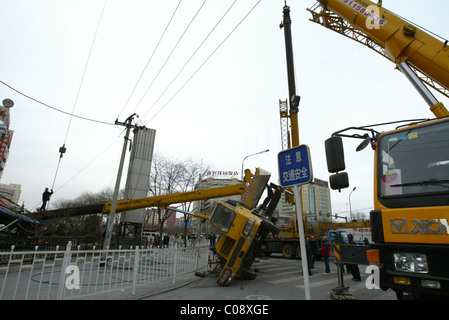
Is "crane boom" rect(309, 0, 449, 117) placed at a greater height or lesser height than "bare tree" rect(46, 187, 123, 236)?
greater

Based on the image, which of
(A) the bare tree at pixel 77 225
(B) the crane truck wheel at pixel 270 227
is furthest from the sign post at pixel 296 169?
(A) the bare tree at pixel 77 225

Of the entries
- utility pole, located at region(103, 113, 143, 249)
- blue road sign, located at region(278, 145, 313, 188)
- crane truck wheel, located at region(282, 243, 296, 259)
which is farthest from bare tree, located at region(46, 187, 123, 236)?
blue road sign, located at region(278, 145, 313, 188)

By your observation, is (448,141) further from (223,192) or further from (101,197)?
(101,197)

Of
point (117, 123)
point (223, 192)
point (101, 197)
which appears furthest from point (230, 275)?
point (101, 197)

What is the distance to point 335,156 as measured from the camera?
11.4ft

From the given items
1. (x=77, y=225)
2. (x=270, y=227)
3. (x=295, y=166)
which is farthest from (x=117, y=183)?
(x=77, y=225)

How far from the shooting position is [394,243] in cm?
274

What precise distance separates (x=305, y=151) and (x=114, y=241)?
15.0 metres

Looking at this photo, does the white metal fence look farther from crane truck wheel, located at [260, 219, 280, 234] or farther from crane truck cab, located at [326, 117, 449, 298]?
crane truck cab, located at [326, 117, 449, 298]

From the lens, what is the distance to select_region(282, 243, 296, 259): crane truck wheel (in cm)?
1568

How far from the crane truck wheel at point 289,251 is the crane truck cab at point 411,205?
533 inches

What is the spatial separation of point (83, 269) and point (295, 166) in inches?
194

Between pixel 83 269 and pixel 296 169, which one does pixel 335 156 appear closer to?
pixel 296 169

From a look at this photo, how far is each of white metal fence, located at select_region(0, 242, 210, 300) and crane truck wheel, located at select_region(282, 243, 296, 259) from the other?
6.94m
